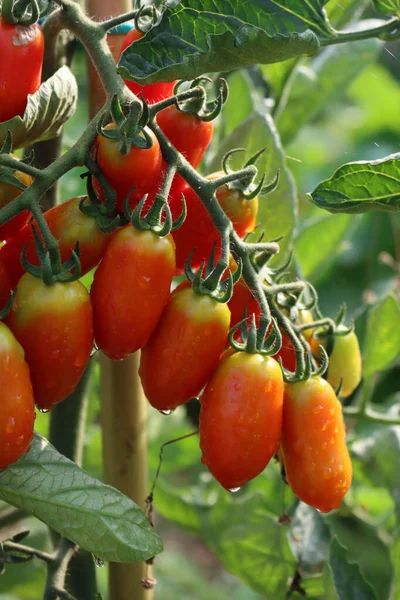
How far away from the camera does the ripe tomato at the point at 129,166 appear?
0.73 meters

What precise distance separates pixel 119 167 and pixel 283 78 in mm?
622

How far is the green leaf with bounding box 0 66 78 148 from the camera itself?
759 mm

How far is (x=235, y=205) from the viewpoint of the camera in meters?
0.84

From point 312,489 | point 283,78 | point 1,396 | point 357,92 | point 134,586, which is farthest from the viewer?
point 357,92

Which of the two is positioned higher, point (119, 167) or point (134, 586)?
point (119, 167)

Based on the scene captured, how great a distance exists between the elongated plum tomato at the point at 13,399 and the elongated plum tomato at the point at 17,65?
0.68 ft

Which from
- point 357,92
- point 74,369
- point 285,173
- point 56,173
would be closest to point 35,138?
point 56,173

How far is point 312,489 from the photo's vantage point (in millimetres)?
792

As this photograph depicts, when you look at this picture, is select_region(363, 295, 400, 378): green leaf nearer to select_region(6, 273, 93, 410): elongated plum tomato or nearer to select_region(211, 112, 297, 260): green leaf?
select_region(211, 112, 297, 260): green leaf

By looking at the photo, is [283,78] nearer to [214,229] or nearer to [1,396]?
[214,229]

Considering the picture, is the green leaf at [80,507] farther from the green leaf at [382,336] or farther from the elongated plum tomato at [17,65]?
the green leaf at [382,336]

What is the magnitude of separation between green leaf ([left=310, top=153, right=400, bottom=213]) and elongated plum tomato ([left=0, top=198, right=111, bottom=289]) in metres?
0.19

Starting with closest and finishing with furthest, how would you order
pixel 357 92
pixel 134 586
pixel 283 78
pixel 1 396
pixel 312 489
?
pixel 1 396 → pixel 312 489 → pixel 134 586 → pixel 283 78 → pixel 357 92

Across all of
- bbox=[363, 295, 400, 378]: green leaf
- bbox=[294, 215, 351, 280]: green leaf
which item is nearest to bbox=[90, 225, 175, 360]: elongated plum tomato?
bbox=[363, 295, 400, 378]: green leaf
